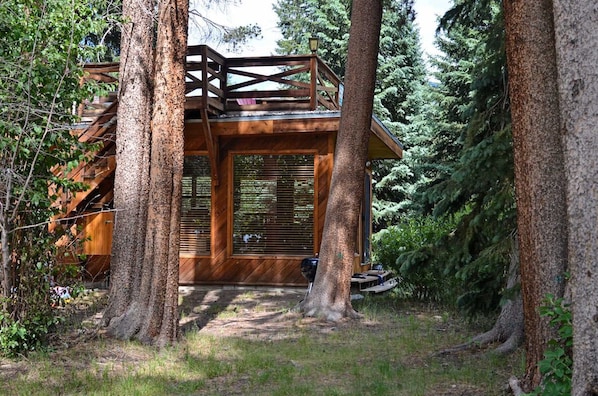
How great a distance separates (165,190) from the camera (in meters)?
7.94

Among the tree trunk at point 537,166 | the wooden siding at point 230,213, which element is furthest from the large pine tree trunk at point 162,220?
the wooden siding at point 230,213

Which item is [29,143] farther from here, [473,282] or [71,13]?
[473,282]

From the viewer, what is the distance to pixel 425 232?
13391mm

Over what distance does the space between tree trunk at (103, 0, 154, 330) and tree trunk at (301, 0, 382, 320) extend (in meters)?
3.04

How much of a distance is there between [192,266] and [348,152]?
5.10 m

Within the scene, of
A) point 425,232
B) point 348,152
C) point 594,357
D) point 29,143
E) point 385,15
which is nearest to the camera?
point 594,357

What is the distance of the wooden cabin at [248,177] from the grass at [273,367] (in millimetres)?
4479

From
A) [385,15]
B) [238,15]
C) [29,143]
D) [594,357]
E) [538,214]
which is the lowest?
[594,357]

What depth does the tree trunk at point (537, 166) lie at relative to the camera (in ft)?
16.0

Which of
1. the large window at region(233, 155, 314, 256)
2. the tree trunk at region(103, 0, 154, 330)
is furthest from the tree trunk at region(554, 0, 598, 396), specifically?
the large window at region(233, 155, 314, 256)

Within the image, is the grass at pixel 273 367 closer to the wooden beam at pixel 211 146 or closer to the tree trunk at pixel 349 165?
the tree trunk at pixel 349 165

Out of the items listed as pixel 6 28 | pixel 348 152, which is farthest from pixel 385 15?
pixel 6 28

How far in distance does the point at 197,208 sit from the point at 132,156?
18.3ft

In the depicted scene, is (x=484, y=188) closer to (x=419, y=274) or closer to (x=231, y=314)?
(x=419, y=274)
